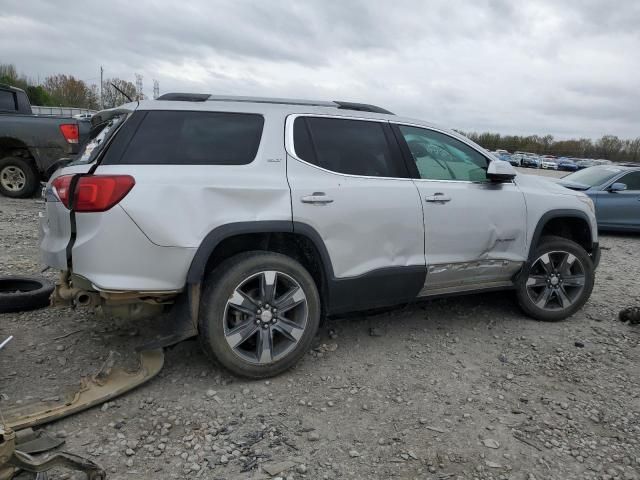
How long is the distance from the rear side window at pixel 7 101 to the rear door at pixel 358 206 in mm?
8735

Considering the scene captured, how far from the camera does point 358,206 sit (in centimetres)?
360

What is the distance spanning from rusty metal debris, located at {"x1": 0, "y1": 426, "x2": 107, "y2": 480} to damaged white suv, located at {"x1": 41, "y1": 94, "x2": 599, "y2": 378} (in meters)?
0.97

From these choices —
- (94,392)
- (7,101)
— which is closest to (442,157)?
(94,392)

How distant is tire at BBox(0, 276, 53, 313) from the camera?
4.33 meters

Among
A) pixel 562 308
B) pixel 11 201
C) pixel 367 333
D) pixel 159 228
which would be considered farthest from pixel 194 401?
pixel 11 201

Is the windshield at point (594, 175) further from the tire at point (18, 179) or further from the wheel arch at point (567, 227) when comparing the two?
the tire at point (18, 179)

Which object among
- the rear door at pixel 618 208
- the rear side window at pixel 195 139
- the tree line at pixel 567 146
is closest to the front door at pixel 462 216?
the rear side window at pixel 195 139

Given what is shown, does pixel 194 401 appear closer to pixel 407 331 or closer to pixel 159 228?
pixel 159 228

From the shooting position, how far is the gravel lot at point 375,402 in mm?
2689

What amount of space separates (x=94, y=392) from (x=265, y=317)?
43.1 inches

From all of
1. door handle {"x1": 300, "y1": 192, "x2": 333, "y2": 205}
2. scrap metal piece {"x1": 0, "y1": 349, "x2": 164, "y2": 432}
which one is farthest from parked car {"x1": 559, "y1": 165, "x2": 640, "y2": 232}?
scrap metal piece {"x1": 0, "y1": 349, "x2": 164, "y2": 432}

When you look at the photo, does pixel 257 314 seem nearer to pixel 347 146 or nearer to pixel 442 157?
pixel 347 146

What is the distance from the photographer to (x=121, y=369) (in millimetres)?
3365

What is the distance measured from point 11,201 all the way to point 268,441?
885 cm
